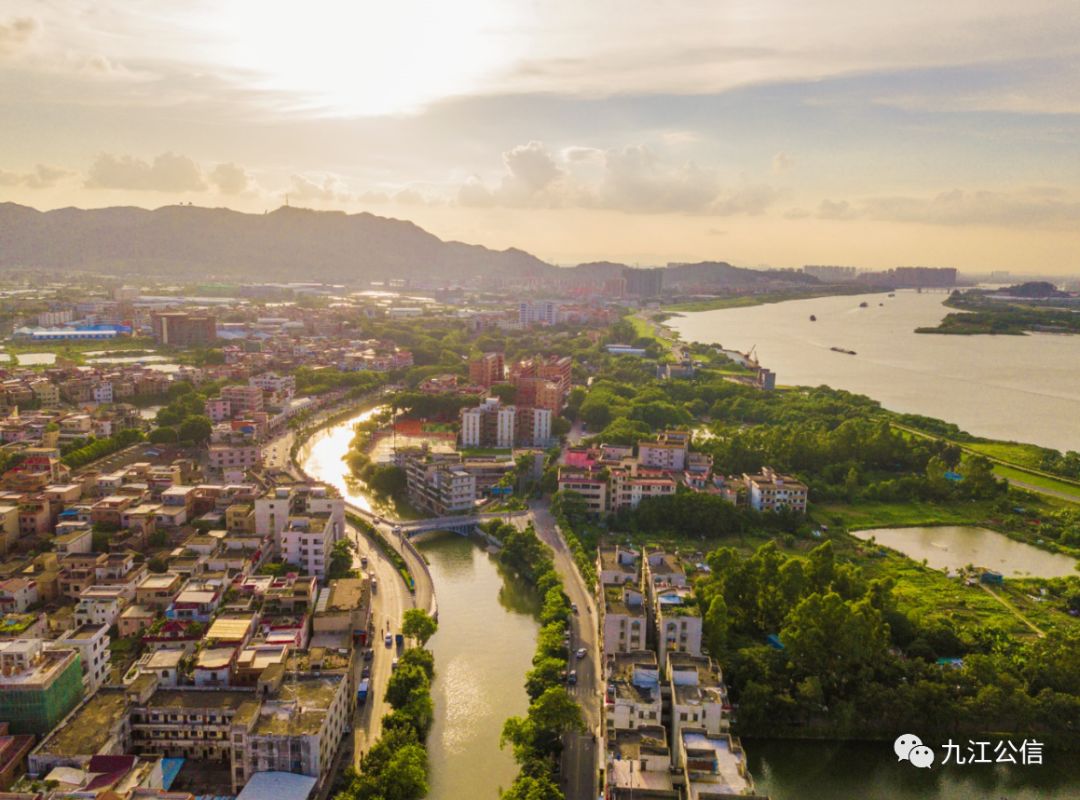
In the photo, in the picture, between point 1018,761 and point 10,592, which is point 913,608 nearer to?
point 1018,761

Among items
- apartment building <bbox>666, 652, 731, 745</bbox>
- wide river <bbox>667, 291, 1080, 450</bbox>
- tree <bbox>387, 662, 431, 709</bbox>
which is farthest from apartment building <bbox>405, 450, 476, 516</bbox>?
wide river <bbox>667, 291, 1080, 450</bbox>

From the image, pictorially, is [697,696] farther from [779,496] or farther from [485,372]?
[485,372]

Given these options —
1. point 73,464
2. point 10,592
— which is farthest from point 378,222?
point 10,592

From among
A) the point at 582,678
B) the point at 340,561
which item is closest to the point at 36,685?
the point at 340,561

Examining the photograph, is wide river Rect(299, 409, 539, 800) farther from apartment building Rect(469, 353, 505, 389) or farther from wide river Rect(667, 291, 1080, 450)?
wide river Rect(667, 291, 1080, 450)

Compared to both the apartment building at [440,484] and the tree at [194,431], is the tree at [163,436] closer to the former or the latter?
the tree at [194,431]

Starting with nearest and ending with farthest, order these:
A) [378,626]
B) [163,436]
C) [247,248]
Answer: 1. [378,626]
2. [163,436]
3. [247,248]

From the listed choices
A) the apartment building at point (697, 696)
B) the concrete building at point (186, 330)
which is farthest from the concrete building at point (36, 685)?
the concrete building at point (186, 330)
